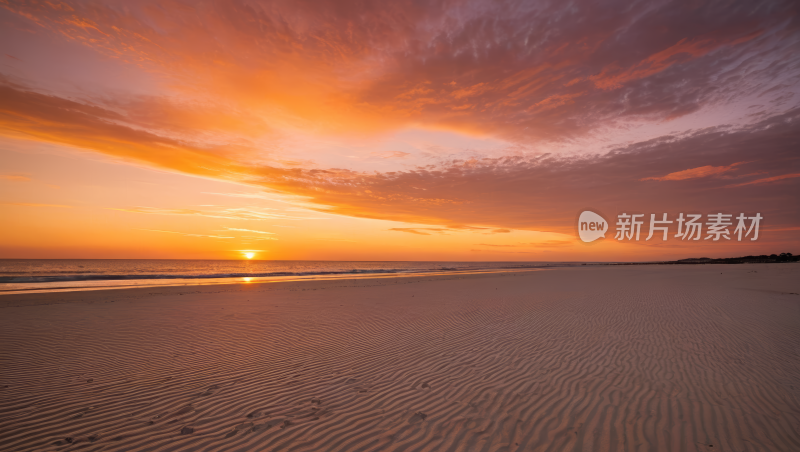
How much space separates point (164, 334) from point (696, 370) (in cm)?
1432

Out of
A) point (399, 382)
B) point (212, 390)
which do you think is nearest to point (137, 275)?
point (212, 390)

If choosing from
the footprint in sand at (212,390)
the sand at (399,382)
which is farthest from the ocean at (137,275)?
the footprint in sand at (212,390)

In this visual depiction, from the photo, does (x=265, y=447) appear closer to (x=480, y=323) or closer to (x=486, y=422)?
(x=486, y=422)

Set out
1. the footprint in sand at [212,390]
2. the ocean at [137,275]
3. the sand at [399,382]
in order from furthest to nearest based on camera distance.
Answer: the ocean at [137,275]
the footprint in sand at [212,390]
the sand at [399,382]

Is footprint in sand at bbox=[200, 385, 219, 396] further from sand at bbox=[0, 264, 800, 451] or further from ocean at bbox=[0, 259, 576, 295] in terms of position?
ocean at bbox=[0, 259, 576, 295]

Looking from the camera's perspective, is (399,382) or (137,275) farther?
(137,275)

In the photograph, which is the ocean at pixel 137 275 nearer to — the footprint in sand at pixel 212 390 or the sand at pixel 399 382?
the sand at pixel 399 382

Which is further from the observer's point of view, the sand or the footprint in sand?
the footprint in sand

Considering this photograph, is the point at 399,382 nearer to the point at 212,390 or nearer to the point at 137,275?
the point at 212,390

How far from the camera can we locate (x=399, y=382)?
6738mm

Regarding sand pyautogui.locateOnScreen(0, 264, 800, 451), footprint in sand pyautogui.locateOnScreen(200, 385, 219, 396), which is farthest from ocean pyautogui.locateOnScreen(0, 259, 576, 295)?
footprint in sand pyautogui.locateOnScreen(200, 385, 219, 396)

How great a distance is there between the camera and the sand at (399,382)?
4727 millimetres

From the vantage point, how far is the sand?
4.73 meters

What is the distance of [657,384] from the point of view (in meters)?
6.55
